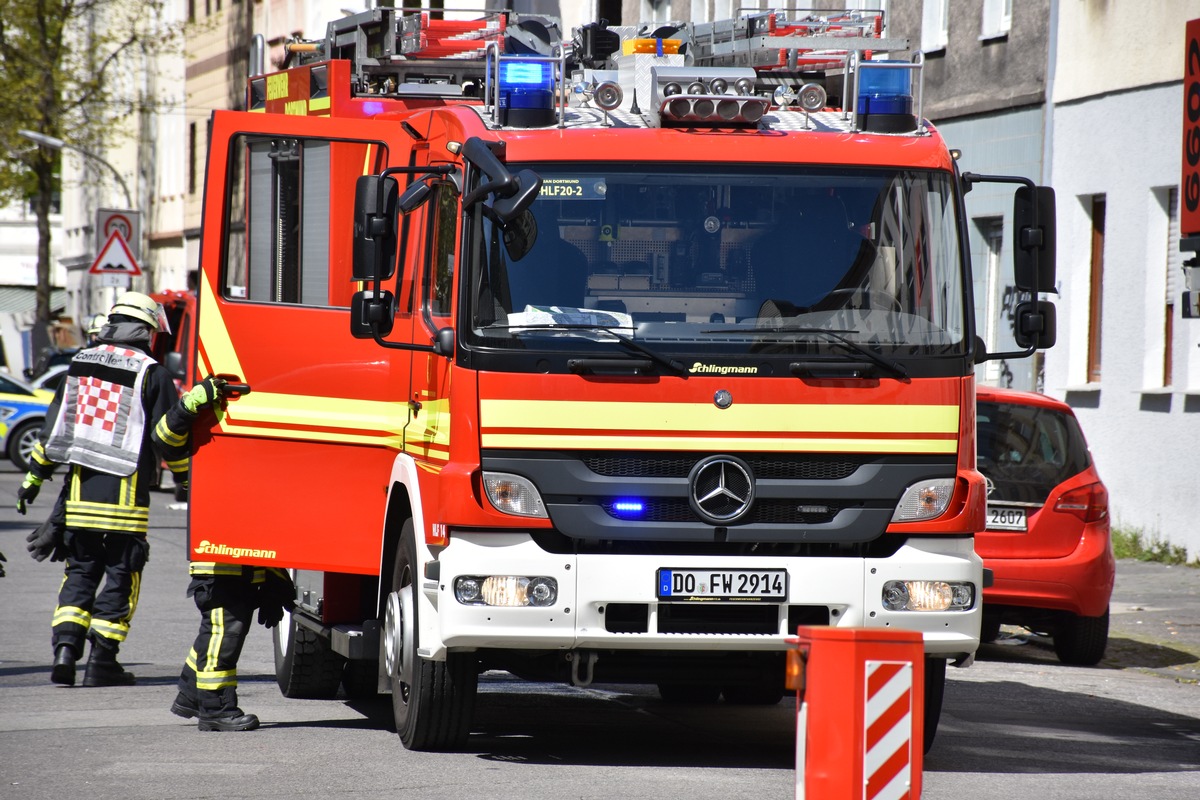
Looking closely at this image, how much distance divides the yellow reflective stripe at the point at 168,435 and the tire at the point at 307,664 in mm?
1234

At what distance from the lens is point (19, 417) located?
97.1 feet

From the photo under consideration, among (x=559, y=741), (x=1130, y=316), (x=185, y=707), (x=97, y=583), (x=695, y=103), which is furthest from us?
(x=1130, y=316)

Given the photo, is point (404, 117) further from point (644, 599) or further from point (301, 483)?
point (644, 599)

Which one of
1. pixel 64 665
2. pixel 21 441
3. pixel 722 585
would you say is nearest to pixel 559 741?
pixel 722 585

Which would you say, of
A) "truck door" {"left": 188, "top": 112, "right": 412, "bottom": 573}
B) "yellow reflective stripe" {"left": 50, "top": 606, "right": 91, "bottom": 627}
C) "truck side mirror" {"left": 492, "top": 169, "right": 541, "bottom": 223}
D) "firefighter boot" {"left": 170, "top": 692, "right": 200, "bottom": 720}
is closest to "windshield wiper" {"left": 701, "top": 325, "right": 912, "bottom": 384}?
"truck side mirror" {"left": 492, "top": 169, "right": 541, "bottom": 223}

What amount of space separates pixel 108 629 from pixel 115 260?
15.3m

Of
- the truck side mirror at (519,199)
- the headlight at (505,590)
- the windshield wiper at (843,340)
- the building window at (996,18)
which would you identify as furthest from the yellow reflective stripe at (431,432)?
the building window at (996,18)

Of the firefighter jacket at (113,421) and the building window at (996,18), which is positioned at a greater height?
the building window at (996,18)

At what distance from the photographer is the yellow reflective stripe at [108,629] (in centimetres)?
1093

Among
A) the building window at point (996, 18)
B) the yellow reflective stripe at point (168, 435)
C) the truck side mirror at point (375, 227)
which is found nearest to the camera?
the truck side mirror at point (375, 227)

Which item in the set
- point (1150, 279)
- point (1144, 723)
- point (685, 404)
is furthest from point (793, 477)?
point (1150, 279)

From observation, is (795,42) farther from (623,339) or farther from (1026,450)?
(1026,450)

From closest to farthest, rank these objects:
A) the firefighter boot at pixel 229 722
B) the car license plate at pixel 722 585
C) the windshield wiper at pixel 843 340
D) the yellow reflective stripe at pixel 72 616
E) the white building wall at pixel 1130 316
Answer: the car license plate at pixel 722 585, the windshield wiper at pixel 843 340, the firefighter boot at pixel 229 722, the yellow reflective stripe at pixel 72 616, the white building wall at pixel 1130 316

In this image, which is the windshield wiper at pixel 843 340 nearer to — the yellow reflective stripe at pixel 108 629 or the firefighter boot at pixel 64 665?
the yellow reflective stripe at pixel 108 629
